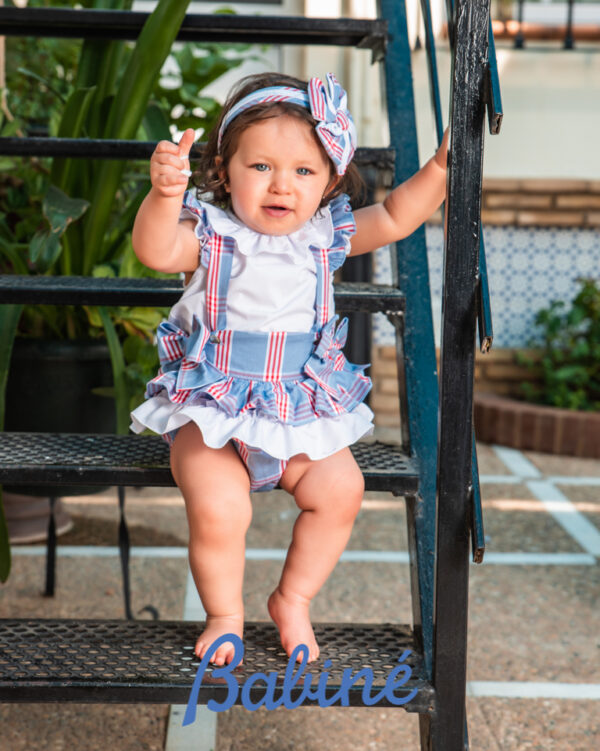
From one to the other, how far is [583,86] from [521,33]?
0.34 metres

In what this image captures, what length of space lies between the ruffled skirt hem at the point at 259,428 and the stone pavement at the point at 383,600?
0.58 m

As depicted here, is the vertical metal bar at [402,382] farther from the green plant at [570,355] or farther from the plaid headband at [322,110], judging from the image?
the green plant at [570,355]

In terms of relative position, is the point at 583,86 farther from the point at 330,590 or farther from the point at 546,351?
the point at 330,590

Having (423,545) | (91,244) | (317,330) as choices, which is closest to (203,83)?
(91,244)

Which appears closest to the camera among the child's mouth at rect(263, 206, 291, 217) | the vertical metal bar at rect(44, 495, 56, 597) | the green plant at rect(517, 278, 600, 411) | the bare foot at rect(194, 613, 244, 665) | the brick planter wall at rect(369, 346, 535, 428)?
the bare foot at rect(194, 613, 244, 665)

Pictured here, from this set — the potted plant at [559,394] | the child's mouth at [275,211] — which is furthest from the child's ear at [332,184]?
the potted plant at [559,394]

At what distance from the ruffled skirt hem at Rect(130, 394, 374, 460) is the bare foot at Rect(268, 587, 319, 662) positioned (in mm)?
192

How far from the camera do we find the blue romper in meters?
1.23

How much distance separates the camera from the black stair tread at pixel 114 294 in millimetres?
1427

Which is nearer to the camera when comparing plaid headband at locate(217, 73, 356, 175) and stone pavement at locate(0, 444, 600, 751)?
plaid headband at locate(217, 73, 356, 175)

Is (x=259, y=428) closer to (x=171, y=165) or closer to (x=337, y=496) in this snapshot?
(x=337, y=496)

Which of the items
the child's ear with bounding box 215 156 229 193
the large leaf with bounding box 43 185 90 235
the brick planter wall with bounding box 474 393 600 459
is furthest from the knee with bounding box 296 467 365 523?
the brick planter wall with bounding box 474 393 600 459

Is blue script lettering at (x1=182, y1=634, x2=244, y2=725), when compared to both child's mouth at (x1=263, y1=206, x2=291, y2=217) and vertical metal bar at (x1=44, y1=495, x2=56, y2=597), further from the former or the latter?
vertical metal bar at (x1=44, y1=495, x2=56, y2=597)

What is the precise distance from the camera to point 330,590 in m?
2.18
